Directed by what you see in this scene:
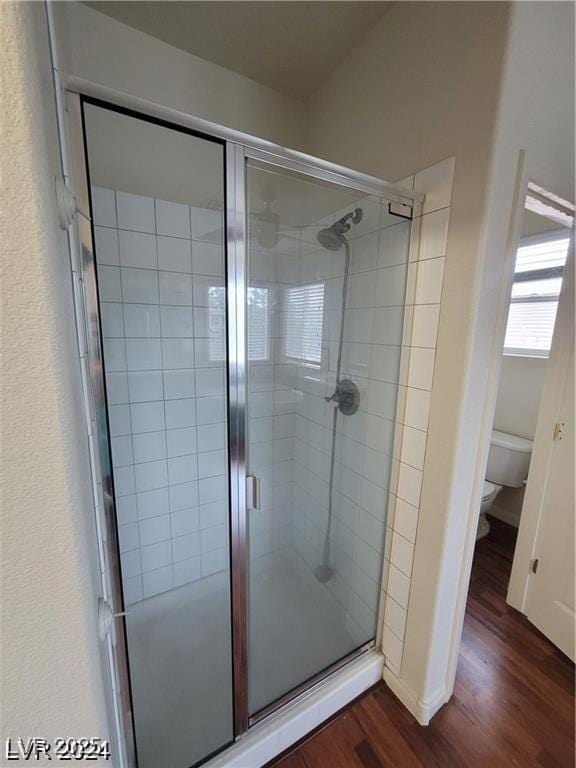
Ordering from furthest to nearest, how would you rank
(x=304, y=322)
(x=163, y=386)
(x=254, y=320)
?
Result: 1. (x=163, y=386)
2. (x=304, y=322)
3. (x=254, y=320)

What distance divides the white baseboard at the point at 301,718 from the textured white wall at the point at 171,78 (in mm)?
2333

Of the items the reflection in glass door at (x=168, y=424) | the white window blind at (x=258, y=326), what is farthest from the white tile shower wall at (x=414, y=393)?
the reflection in glass door at (x=168, y=424)

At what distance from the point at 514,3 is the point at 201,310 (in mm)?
1383

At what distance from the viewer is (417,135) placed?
108 centimetres

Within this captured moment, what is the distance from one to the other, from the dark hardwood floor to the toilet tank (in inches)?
36.1

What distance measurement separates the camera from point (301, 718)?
112cm

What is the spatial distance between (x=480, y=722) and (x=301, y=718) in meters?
0.71

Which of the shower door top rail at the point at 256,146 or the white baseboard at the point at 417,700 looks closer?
the shower door top rail at the point at 256,146

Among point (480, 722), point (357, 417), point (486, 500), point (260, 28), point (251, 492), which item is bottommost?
point (480, 722)

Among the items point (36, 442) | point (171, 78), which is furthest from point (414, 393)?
point (171, 78)

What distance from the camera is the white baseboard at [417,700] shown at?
117 cm

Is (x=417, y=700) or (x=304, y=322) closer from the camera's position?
(x=417, y=700)

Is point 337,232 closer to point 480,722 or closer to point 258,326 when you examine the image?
point 258,326

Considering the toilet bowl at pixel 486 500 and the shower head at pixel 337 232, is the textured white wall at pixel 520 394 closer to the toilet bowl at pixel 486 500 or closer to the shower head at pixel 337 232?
the toilet bowl at pixel 486 500
